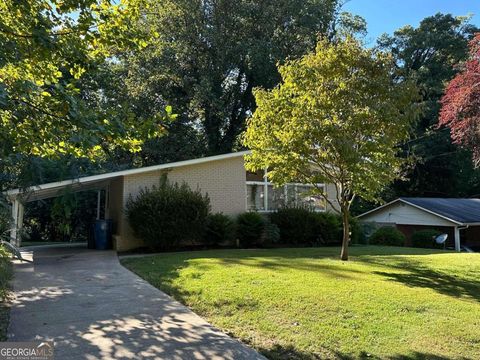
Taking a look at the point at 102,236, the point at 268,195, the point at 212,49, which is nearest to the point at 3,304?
the point at 102,236

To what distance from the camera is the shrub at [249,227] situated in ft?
54.1

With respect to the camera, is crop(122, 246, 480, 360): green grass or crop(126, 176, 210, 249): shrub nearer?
crop(122, 246, 480, 360): green grass

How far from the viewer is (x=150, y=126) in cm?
554

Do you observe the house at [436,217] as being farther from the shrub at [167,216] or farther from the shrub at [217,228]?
the shrub at [167,216]

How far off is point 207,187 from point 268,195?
9.66 ft

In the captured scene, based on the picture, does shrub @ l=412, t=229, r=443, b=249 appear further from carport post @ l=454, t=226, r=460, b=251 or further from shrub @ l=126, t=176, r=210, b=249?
shrub @ l=126, t=176, r=210, b=249

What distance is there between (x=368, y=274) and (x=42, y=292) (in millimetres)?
6331

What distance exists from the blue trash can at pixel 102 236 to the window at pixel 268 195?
5.55 m

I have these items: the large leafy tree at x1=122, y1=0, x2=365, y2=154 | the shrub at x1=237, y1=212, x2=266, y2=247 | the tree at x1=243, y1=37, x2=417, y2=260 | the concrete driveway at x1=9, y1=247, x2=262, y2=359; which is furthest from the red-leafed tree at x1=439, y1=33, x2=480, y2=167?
the large leafy tree at x1=122, y1=0, x2=365, y2=154

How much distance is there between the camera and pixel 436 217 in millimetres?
27766

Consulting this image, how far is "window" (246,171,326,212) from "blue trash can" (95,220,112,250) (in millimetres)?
5546

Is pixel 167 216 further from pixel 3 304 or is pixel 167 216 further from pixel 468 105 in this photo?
pixel 468 105

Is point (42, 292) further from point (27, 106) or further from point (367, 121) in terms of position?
point (367, 121)

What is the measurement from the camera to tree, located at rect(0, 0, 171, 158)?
5028 millimetres
